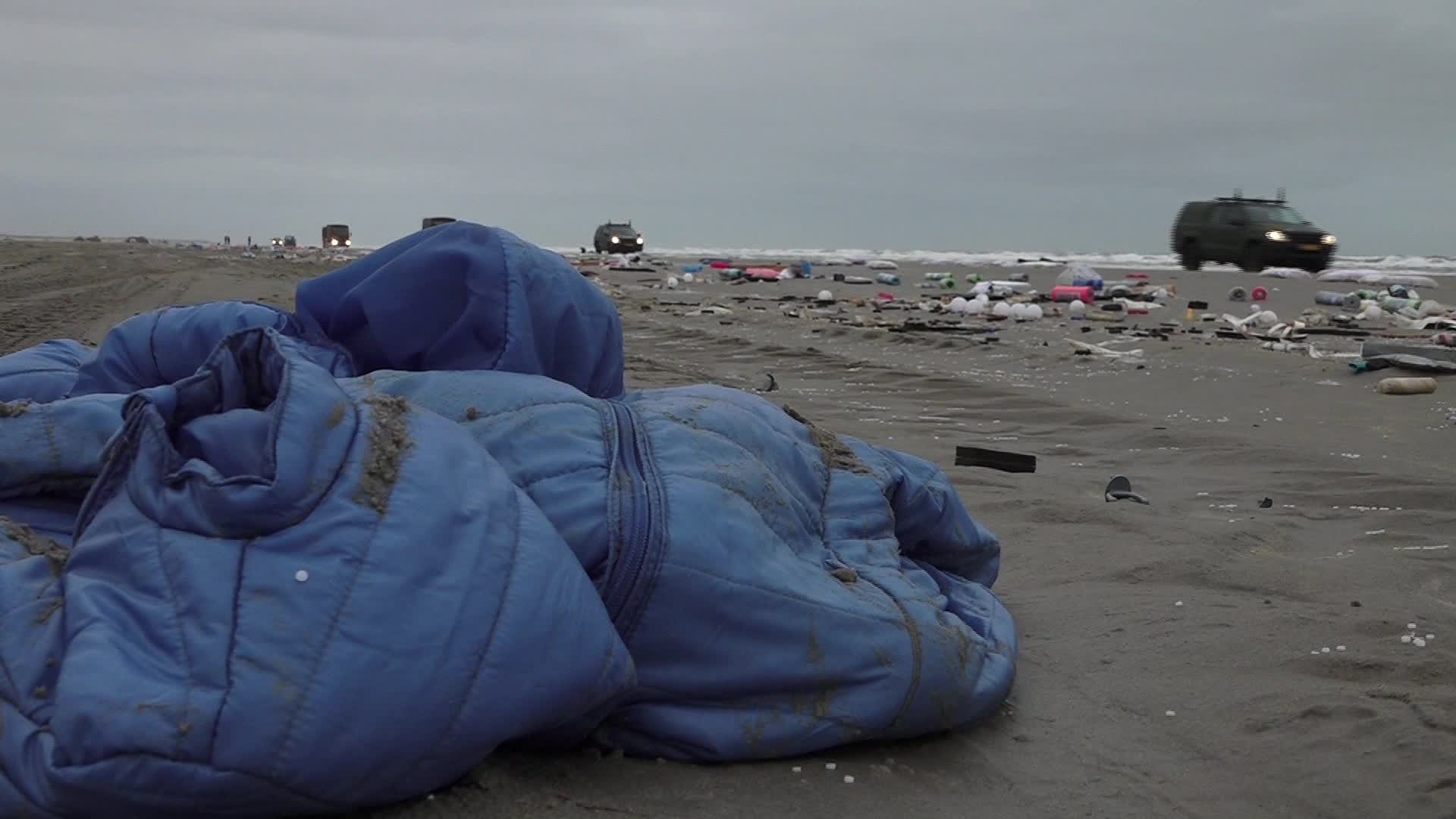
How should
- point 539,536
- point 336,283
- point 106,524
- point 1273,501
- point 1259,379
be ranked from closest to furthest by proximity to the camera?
point 106,524, point 539,536, point 336,283, point 1273,501, point 1259,379

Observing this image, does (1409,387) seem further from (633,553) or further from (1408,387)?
(633,553)

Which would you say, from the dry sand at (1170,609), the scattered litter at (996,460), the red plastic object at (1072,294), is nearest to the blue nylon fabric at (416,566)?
the dry sand at (1170,609)

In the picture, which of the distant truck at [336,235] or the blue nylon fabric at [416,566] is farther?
the distant truck at [336,235]

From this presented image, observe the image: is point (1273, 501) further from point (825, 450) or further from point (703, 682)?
point (703, 682)

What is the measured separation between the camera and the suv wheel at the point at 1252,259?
66.1 feet

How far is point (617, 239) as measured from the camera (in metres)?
39.7

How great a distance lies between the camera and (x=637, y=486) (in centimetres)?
204

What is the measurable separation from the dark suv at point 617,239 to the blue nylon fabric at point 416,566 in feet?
123

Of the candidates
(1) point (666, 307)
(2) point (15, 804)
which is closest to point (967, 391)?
(2) point (15, 804)

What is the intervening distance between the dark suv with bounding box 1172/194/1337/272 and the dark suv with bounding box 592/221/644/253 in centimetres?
2145

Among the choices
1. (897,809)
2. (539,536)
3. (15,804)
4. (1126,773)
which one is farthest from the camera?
(1126,773)

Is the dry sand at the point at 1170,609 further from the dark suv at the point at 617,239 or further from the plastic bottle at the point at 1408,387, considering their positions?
the dark suv at the point at 617,239

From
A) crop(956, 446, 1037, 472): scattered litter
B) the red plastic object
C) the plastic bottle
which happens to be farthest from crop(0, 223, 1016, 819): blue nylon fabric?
the red plastic object

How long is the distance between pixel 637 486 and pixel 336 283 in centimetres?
92
